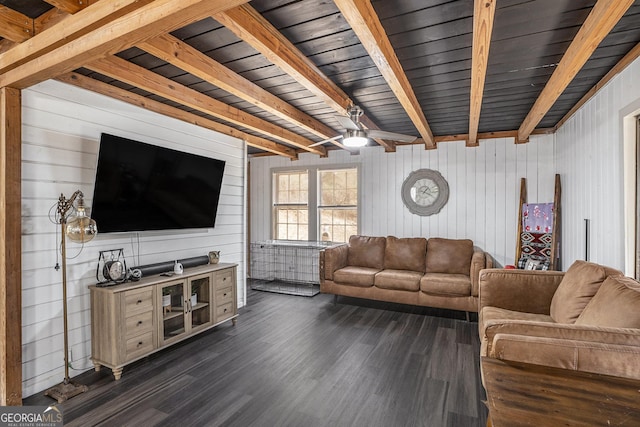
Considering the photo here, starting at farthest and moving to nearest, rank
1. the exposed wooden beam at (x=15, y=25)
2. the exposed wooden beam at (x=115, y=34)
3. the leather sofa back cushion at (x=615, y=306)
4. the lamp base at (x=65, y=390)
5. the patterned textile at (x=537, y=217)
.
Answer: the patterned textile at (x=537, y=217)
the lamp base at (x=65, y=390)
the exposed wooden beam at (x=15, y=25)
the leather sofa back cushion at (x=615, y=306)
the exposed wooden beam at (x=115, y=34)

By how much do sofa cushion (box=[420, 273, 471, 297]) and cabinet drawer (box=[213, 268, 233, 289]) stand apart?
2330mm

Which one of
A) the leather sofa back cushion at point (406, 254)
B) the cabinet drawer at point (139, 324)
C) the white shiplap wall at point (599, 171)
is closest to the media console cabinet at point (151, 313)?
the cabinet drawer at point (139, 324)

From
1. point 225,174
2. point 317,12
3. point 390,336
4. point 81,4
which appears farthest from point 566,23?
A: point 225,174

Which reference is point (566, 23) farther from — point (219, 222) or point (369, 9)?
point (219, 222)

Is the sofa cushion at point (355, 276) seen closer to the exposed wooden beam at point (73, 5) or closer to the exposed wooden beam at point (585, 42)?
the exposed wooden beam at point (585, 42)

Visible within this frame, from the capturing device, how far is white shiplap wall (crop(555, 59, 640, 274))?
246cm

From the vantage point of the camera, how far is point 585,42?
1872 millimetres

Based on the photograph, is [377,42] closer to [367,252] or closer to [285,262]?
[367,252]

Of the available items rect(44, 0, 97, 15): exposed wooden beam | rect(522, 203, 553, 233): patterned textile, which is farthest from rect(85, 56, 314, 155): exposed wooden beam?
rect(522, 203, 553, 233): patterned textile

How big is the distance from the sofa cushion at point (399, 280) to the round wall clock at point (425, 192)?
1.14 meters

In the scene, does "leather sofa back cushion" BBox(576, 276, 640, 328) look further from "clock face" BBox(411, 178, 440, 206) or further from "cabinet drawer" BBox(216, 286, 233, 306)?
"cabinet drawer" BBox(216, 286, 233, 306)

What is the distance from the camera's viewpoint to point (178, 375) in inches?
103

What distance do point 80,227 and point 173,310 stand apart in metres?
1.18

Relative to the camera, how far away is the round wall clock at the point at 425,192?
4.86 meters
